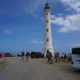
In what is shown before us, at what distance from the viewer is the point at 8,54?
252 ft

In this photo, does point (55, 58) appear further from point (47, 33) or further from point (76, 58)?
point (47, 33)

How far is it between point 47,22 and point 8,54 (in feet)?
56.1

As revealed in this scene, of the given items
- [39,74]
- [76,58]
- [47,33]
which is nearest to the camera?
[39,74]

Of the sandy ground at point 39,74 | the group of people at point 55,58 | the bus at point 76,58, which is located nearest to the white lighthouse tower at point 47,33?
the group of people at point 55,58

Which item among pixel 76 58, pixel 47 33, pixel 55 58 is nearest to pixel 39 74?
pixel 76 58

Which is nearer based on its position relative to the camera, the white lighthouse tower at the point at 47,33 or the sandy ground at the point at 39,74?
the sandy ground at the point at 39,74

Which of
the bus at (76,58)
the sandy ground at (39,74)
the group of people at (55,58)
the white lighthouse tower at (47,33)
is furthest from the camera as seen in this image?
the white lighthouse tower at (47,33)

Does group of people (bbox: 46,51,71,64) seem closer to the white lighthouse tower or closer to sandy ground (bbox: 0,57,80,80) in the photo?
sandy ground (bbox: 0,57,80,80)

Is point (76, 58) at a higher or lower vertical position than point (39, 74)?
higher

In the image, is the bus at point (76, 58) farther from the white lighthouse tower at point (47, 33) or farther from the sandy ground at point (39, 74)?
the white lighthouse tower at point (47, 33)

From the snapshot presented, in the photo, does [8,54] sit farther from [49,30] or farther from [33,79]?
[33,79]

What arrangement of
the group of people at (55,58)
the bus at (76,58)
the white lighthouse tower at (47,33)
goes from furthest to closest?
the white lighthouse tower at (47,33) < the group of people at (55,58) < the bus at (76,58)

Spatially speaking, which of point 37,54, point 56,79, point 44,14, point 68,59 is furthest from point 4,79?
point 44,14

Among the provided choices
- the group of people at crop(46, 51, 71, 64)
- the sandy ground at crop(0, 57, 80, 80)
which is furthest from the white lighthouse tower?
the sandy ground at crop(0, 57, 80, 80)
